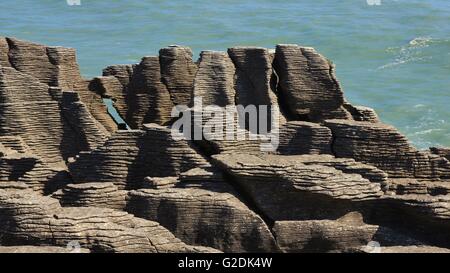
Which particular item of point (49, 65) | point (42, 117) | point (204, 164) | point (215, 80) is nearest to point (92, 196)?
point (204, 164)

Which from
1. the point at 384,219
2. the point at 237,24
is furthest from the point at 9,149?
the point at 237,24

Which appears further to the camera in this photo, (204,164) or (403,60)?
(403,60)

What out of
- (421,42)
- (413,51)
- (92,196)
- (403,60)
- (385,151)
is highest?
(385,151)

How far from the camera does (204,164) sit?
51.2 feet

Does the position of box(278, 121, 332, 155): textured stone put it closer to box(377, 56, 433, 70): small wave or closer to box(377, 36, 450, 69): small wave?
box(377, 56, 433, 70): small wave

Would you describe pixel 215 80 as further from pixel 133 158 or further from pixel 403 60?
pixel 403 60

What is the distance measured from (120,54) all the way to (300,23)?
557 inches

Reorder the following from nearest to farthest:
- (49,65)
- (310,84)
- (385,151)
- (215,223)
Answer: (215,223)
(385,151)
(310,84)
(49,65)

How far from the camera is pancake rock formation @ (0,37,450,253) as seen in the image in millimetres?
14266

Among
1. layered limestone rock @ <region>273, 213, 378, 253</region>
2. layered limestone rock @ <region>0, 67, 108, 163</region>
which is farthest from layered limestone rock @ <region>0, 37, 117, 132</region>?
layered limestone rock @ <region>273, 213, 378, 253</region>

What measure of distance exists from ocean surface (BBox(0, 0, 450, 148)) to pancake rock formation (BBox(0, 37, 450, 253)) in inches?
705

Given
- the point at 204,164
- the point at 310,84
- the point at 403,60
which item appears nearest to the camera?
the point at 204,164

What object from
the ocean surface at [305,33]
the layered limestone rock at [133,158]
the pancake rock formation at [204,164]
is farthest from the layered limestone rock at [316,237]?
the ocean surface at [305,33]

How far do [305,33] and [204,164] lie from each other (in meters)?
40.9
